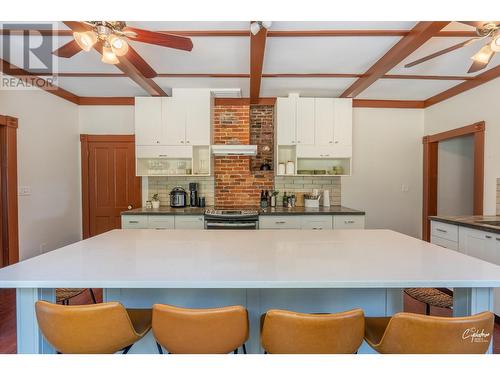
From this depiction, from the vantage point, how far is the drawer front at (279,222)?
3.63m

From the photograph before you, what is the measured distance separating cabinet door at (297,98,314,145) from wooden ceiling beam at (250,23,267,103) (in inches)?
27.5

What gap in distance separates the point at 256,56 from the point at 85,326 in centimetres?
259

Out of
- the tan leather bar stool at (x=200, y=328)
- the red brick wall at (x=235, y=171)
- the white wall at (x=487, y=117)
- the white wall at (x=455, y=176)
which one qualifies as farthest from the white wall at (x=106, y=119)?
the white wall at (x=455, y=176)

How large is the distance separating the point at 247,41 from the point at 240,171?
212 centimetres

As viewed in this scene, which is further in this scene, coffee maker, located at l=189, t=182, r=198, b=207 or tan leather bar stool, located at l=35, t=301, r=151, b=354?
coffee maker, located at l=189, t=182, r=198, b=207

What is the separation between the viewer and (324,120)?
13.3 ft

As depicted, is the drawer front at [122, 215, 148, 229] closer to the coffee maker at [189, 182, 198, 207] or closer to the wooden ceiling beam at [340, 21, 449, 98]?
the coffee maker at [189, 182, 198, 207]

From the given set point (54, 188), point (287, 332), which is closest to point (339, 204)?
point (287, 332)

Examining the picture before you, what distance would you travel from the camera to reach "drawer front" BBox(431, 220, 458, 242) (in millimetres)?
2869

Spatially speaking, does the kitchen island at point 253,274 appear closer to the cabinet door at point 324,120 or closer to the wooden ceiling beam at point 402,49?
A: the wooden ceiling beam at point 402,49

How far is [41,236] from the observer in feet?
12.4

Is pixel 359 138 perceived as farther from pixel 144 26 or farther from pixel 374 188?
pixel 144 26

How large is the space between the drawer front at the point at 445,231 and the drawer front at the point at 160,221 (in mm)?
3177

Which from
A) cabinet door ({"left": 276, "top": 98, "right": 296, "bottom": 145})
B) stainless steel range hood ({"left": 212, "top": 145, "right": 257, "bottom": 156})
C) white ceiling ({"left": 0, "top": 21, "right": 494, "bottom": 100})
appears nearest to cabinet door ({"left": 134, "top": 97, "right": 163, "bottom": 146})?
white ceiling ({"left": 0, "top": 21, "right": 494, "bottom": 100})
